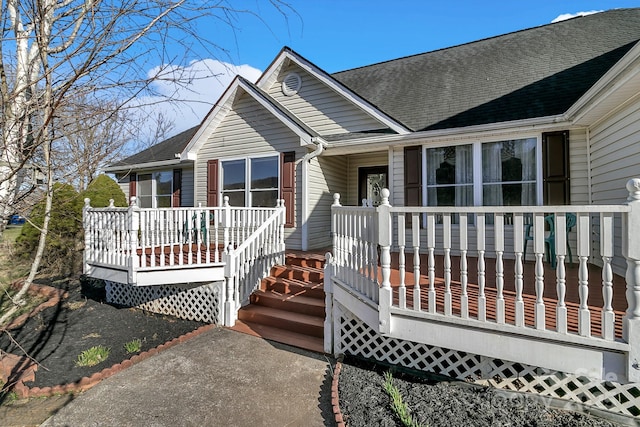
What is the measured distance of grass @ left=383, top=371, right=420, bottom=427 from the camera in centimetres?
273

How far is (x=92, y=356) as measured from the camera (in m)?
4.31

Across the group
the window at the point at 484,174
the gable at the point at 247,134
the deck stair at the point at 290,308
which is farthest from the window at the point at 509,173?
the gable at the point at 247,134

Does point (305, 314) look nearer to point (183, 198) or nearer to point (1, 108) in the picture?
Answer: point (1, 108)

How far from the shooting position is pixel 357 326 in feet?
13.3

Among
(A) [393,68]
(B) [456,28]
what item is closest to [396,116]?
(A) [393,68]

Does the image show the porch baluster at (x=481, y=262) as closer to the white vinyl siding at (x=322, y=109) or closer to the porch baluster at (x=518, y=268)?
the porch baluster at (x=518, y=268)

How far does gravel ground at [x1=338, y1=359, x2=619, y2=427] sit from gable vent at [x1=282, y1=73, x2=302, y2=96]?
7487 millimetres

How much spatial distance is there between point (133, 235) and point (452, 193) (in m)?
6.34

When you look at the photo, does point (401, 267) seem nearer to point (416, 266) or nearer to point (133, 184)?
point (416, 266)

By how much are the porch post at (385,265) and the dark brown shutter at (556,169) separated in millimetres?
4420

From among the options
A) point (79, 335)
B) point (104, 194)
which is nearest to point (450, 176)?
point (79, 335)

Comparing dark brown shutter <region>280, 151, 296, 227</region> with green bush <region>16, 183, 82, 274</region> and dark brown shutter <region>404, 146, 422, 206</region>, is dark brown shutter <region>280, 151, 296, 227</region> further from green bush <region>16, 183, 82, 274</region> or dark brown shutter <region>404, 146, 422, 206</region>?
green bush <region>16, 183, 82, 274</region>

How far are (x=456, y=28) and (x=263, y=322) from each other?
34.0 feet

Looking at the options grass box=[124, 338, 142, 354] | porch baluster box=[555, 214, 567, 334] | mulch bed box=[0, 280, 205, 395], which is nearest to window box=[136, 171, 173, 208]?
mulch bed box=[0, 280, 205, 395]
